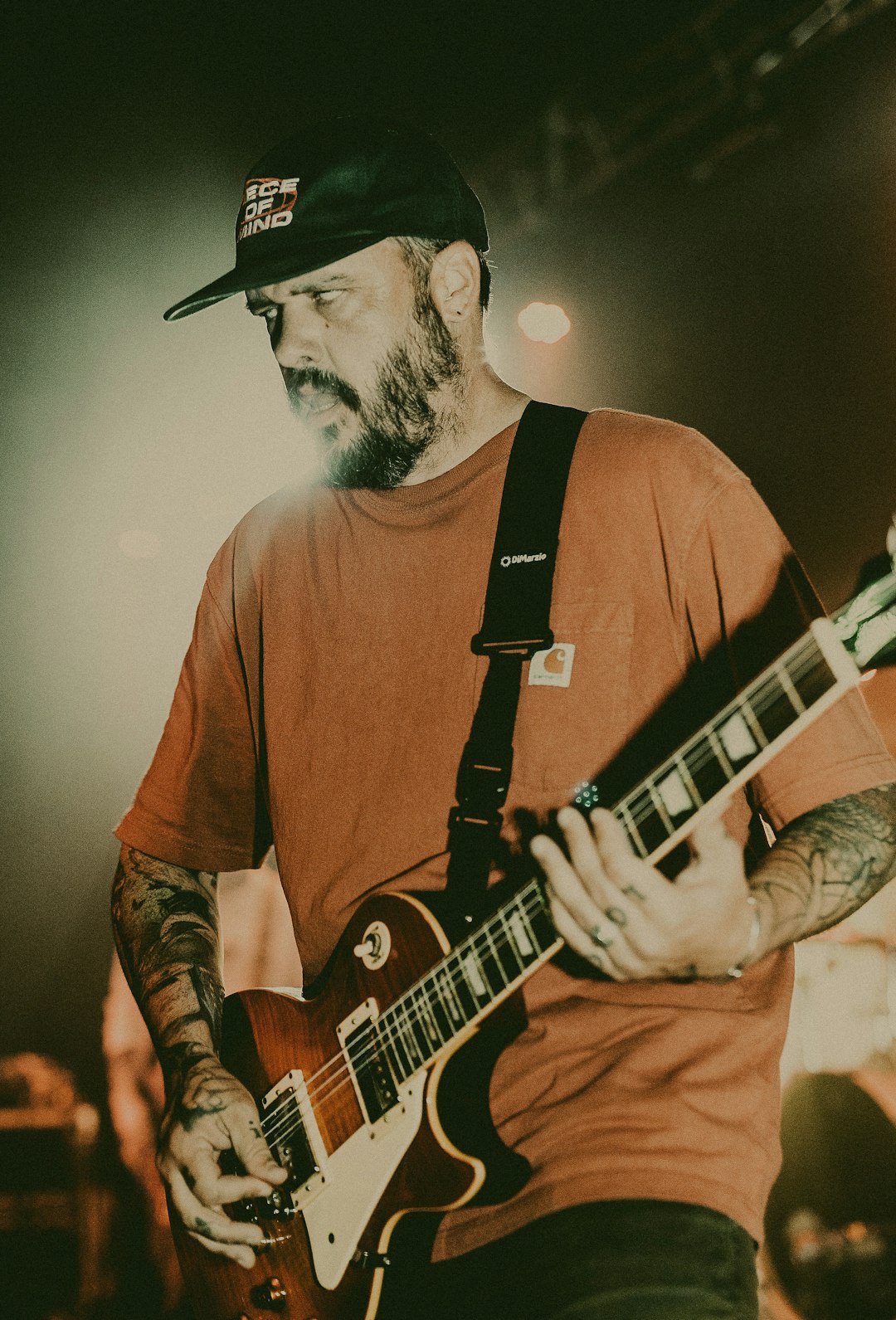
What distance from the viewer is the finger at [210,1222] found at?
1610mm

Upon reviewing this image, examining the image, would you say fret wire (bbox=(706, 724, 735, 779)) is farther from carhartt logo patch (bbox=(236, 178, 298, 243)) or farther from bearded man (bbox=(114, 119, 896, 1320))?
carhartt logo patch (bbox=(236, 178, 298, 243))

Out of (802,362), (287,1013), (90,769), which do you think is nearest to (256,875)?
(90,769)

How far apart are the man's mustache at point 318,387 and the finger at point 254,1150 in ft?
4.82

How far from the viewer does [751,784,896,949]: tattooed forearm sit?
1229 millimetres

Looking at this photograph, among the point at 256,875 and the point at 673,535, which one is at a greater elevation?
the point at 673,535

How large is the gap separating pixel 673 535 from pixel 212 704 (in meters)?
1.23

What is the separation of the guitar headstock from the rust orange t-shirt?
302 millimetres

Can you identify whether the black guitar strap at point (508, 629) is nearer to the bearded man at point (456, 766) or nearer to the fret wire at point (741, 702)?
the bearded man at point (456, 766)

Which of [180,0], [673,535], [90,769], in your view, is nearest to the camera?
[673,535]

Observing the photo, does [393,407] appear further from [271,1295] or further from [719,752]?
[271,1295]

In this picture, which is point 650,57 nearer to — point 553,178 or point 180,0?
point 553,178

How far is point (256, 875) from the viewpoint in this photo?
5504mm

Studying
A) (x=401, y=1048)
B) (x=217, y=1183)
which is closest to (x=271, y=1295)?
(x=217, y=1183)

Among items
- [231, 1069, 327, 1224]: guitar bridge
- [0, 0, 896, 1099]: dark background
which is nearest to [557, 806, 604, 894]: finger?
[231, 1069, 327, 1224]: guitar bridge
